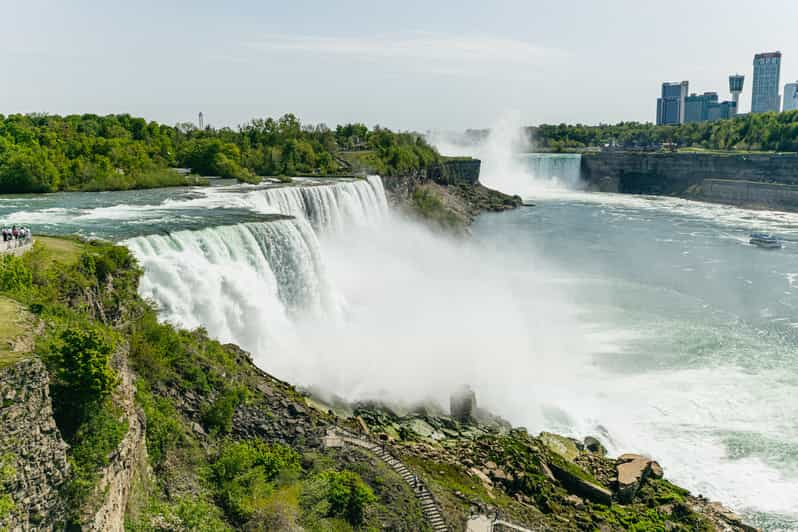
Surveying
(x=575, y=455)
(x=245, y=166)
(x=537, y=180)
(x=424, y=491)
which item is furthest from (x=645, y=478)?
(x=537, y=180)

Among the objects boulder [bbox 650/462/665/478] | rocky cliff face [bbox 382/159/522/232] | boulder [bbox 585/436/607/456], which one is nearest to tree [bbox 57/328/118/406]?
boulder [bbox 650/462/665/478]

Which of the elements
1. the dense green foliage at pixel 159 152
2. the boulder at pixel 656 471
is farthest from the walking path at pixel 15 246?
the dense green foliage at pixel 159 152

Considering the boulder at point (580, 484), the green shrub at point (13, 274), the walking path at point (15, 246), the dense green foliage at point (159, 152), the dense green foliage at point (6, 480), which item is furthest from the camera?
the dense green foliage at point (159, 152)

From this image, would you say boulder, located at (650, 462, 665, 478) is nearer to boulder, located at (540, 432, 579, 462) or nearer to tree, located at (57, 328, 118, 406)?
boulder, located at (540, 432, 579, 462)

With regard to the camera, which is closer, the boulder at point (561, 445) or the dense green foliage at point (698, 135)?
the boulder at point (561, 445)

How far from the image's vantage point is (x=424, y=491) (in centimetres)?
1444

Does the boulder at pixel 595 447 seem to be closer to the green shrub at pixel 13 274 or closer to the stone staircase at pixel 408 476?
the stone staircase at pixel 408 476

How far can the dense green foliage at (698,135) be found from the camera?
94.0m

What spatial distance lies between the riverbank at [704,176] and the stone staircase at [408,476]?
215ft

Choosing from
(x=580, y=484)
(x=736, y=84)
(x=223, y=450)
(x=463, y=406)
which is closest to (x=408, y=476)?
(x=223, y=450)

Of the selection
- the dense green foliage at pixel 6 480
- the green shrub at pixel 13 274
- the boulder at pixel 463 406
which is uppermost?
the green shrub at pixel 13 274

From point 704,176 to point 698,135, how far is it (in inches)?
1361

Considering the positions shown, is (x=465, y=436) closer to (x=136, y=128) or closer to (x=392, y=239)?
(x=392, y=239)

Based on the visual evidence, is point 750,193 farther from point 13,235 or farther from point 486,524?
point 13,235
